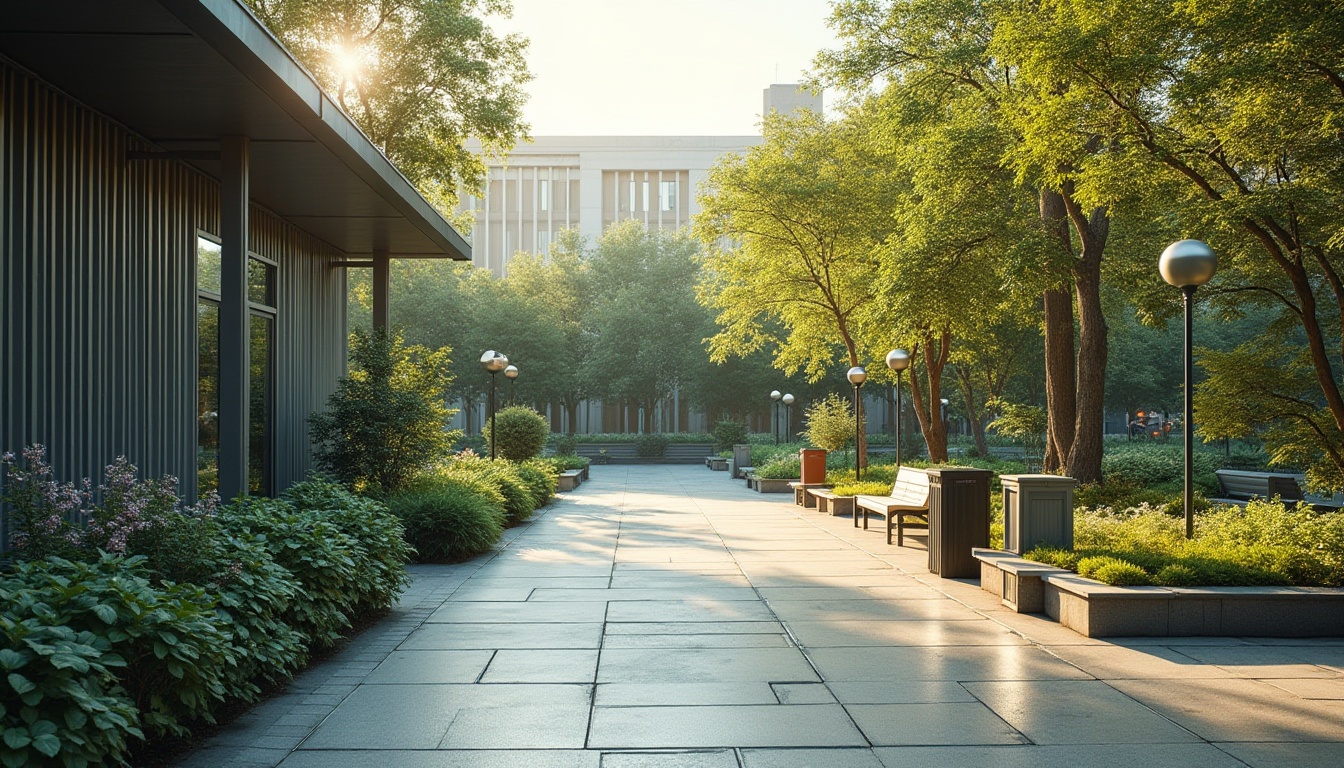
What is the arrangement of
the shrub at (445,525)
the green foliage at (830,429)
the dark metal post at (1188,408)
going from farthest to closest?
the green foliage at (830,429) < the shrub at (445,525) < the dark metal post at (1188,408)

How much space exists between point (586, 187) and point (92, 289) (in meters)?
62.2

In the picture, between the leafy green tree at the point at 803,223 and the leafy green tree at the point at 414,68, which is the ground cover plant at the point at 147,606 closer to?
the leafy green tree at the point at 414,68

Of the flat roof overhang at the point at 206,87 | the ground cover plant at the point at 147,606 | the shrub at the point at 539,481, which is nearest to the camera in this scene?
the ground cover plant at the point at 147,606

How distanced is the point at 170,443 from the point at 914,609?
7785 millimetres

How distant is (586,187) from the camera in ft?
230

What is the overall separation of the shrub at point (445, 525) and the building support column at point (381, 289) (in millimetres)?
4390

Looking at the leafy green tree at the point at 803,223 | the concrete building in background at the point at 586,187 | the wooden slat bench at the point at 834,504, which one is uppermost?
the concrete building in background at the point at 586,187

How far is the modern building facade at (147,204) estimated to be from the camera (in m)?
7.29

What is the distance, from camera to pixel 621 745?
5168 mm

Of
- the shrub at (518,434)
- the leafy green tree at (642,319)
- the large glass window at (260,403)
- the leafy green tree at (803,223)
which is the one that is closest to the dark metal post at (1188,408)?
the large glass window at (260,403)

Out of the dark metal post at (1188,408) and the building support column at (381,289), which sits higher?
the building support column at (381,289)

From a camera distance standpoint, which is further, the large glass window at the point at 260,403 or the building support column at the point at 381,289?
the building support column at the point at 381,289

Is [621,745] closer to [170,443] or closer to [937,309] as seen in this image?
[170,443]

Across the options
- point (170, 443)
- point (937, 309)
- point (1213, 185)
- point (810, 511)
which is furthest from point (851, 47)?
point (170, 443)
